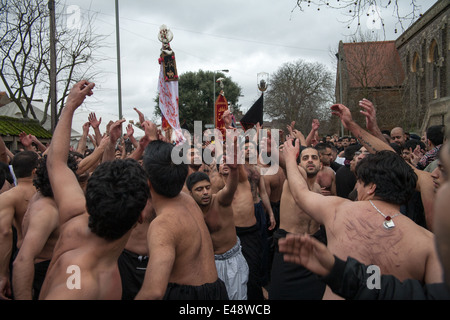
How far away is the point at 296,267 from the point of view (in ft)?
13.2

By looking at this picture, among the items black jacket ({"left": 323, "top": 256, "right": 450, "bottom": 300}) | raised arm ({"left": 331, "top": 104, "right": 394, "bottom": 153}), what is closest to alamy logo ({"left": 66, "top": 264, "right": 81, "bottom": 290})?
black jacket ({"left": 323, "top": 256, "right": 450, "bottom": 300})

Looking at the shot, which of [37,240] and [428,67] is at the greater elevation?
[428,67]

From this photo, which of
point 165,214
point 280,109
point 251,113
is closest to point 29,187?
point 165,214

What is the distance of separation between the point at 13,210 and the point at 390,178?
3.29 metres

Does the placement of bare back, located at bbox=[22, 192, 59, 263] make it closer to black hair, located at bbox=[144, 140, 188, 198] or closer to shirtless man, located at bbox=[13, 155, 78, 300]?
shirtless man, located at bbox=[13, 155, 78, 300]

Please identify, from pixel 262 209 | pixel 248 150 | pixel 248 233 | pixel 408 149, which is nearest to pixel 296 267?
pixel 248 233

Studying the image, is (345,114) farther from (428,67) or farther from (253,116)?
(428,67)

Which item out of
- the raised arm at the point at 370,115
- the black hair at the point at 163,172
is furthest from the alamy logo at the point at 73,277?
the raised arm at the point at 370,115

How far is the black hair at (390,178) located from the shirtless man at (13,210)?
3.02 meters

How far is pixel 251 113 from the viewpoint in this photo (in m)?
7.05

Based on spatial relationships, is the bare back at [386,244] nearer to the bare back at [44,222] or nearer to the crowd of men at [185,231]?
the crowd of men at [185,231]

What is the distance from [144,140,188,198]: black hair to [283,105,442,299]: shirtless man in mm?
1046

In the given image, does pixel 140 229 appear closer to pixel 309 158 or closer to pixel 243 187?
pixel 243 187
